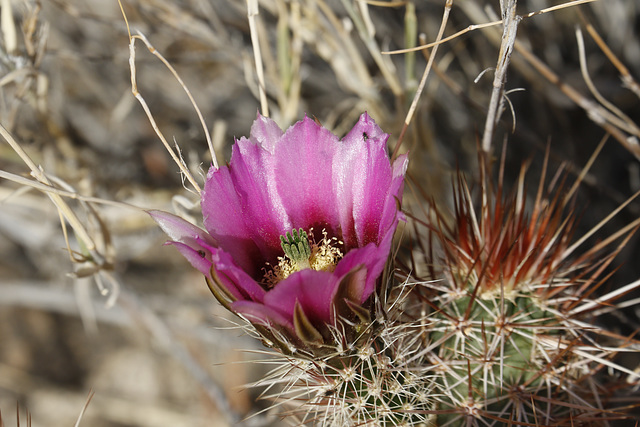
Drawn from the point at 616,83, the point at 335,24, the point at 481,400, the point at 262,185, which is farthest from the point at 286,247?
the point at 616,83

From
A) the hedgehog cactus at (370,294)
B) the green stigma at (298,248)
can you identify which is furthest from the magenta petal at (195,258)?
the green stigma at (298,248)

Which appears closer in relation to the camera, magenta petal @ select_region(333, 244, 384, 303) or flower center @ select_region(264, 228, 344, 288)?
magenta petal @ select_region(333, 244, 384, 303)

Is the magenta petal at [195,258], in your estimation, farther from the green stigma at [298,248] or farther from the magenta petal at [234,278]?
the green stigma at [298,248]

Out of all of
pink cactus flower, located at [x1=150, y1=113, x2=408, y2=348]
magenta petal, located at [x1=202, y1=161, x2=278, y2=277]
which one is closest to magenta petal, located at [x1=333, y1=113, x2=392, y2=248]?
pink cactus flower, located at [x1=150, y1=113, x2=408, y2=348]

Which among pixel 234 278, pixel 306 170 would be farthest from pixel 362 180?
pixel 234 278

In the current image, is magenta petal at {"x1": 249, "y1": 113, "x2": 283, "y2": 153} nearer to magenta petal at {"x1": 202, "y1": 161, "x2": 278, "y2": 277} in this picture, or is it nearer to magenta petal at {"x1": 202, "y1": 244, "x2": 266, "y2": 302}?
magenta petal at {"x1": 202, "y1": 161, "x2": 278, "y2": 277}

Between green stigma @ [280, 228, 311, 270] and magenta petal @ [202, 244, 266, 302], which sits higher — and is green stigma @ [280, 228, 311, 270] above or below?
below

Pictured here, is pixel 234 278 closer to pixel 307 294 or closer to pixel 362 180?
pixel 307 294

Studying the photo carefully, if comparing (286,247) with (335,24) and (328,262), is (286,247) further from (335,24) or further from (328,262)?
(335,24)

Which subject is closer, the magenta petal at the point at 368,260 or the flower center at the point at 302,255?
the magenta petal at the point at 368,260
